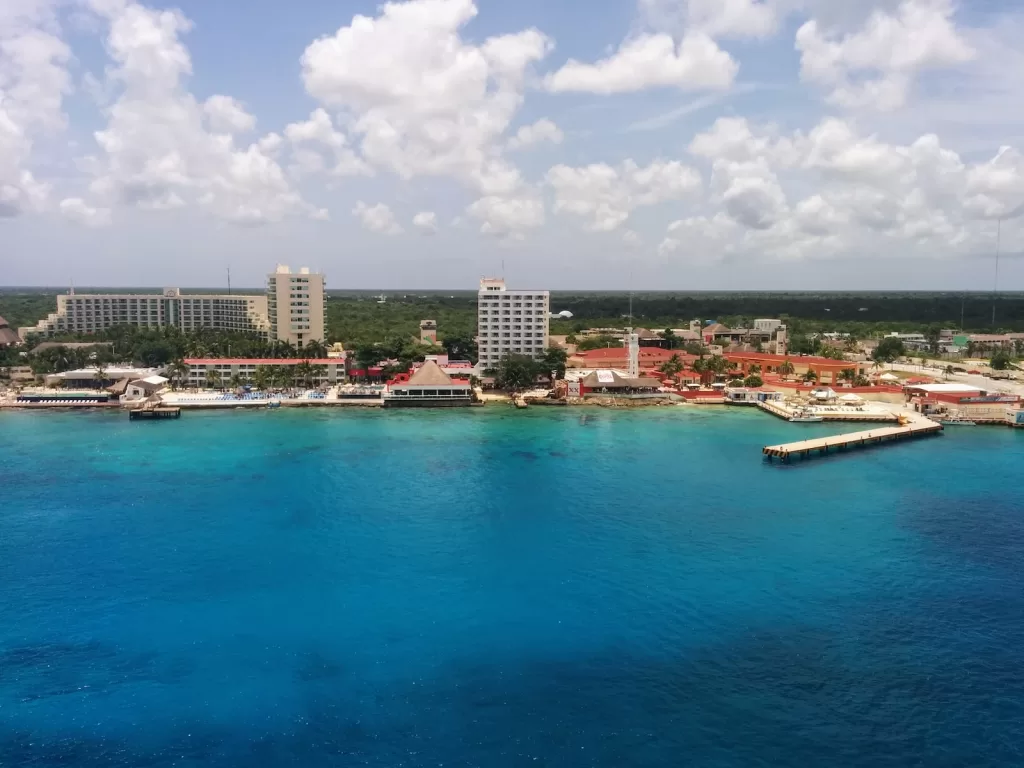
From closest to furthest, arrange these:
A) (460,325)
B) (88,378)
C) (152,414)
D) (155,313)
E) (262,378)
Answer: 1. (152,414)
2. (262,378)
3. (88,378)
4. (155,313)
5. (460,325)

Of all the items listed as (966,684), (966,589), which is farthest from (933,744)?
(966,589)

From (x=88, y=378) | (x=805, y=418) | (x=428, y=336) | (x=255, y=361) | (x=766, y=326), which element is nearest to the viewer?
(x=805, y=418)

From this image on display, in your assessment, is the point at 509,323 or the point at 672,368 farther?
the point at 509,323

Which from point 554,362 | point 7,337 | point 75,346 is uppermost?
point 7,337

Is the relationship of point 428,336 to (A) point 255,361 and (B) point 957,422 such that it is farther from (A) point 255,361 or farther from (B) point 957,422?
(B) point 957,422

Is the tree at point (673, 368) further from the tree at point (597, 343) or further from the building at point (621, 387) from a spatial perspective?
the tree at point (597, 343)

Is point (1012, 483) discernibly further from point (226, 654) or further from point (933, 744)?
point (226, 654)


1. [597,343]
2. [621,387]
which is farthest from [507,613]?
[597,343]

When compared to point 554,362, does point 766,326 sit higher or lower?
higher
